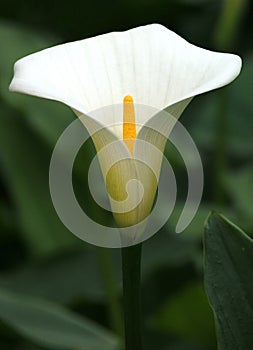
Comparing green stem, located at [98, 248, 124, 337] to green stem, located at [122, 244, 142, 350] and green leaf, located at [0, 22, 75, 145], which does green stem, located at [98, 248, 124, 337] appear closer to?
green leaf, located at [0, 22, 75, 145]

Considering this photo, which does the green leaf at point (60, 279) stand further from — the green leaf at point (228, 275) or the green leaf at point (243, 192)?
the green leaf at point (228, 275)

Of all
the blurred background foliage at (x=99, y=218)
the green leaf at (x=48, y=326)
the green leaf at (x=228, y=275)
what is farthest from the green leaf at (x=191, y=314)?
the green leaf at (x=228, y=275)

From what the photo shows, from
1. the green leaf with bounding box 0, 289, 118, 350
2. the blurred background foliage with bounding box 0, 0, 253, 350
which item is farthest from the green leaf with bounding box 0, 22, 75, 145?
the green leaf with bounding box 0, 289, 118, 350

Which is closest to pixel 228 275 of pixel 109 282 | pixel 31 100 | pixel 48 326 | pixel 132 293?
pixel 132 293

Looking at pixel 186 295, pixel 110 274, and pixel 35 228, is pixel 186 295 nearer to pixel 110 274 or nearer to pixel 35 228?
pixel 110 274

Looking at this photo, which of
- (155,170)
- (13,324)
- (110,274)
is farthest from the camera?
(110,274)

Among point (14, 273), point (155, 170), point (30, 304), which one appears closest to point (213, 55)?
point (155, 170)
